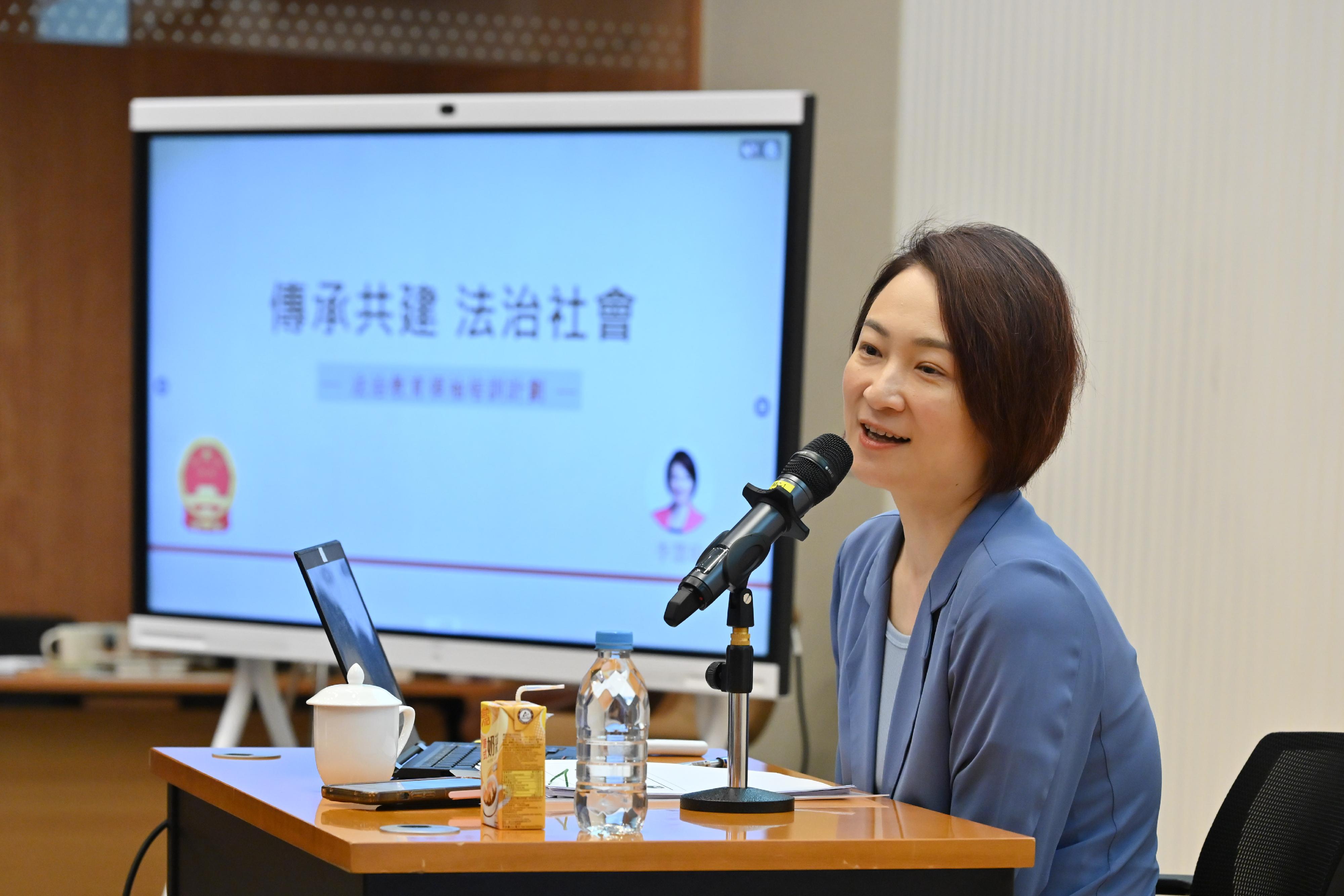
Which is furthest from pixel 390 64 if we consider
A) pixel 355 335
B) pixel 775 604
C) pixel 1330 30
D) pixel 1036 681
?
pixel 1036 681

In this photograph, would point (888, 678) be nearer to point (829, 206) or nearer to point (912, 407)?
point (912, 407)

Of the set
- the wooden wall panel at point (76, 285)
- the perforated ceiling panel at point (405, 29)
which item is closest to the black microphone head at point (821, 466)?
the perforated ceiling panel at point (405, 29)

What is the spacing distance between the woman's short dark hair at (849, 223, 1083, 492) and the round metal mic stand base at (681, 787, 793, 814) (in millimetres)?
471

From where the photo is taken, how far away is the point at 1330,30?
247 centimetres

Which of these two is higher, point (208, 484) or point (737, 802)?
point (208, 484)

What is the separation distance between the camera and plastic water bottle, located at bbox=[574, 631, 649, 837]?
1.14 m

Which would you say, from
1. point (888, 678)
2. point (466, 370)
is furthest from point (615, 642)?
point (466, 370)

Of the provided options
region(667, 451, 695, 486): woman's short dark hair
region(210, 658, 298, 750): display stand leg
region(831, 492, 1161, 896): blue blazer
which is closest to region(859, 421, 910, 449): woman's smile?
region(831, 492, 1161, 896): blue blazer

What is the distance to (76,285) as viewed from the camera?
3.90 meters

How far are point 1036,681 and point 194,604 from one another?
6.69 ft

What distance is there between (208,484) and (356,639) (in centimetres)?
149

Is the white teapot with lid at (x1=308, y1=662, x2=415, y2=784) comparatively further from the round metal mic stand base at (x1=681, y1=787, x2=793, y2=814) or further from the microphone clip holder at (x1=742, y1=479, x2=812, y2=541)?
the microphone clip holder at (x1=742, y1=479, x2=812, y2=541)

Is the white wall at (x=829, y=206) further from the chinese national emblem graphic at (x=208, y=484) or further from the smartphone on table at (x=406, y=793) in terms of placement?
the smartphone on table at (x=406, y=793)

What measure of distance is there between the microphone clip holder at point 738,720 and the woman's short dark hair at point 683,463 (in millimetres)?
1249
